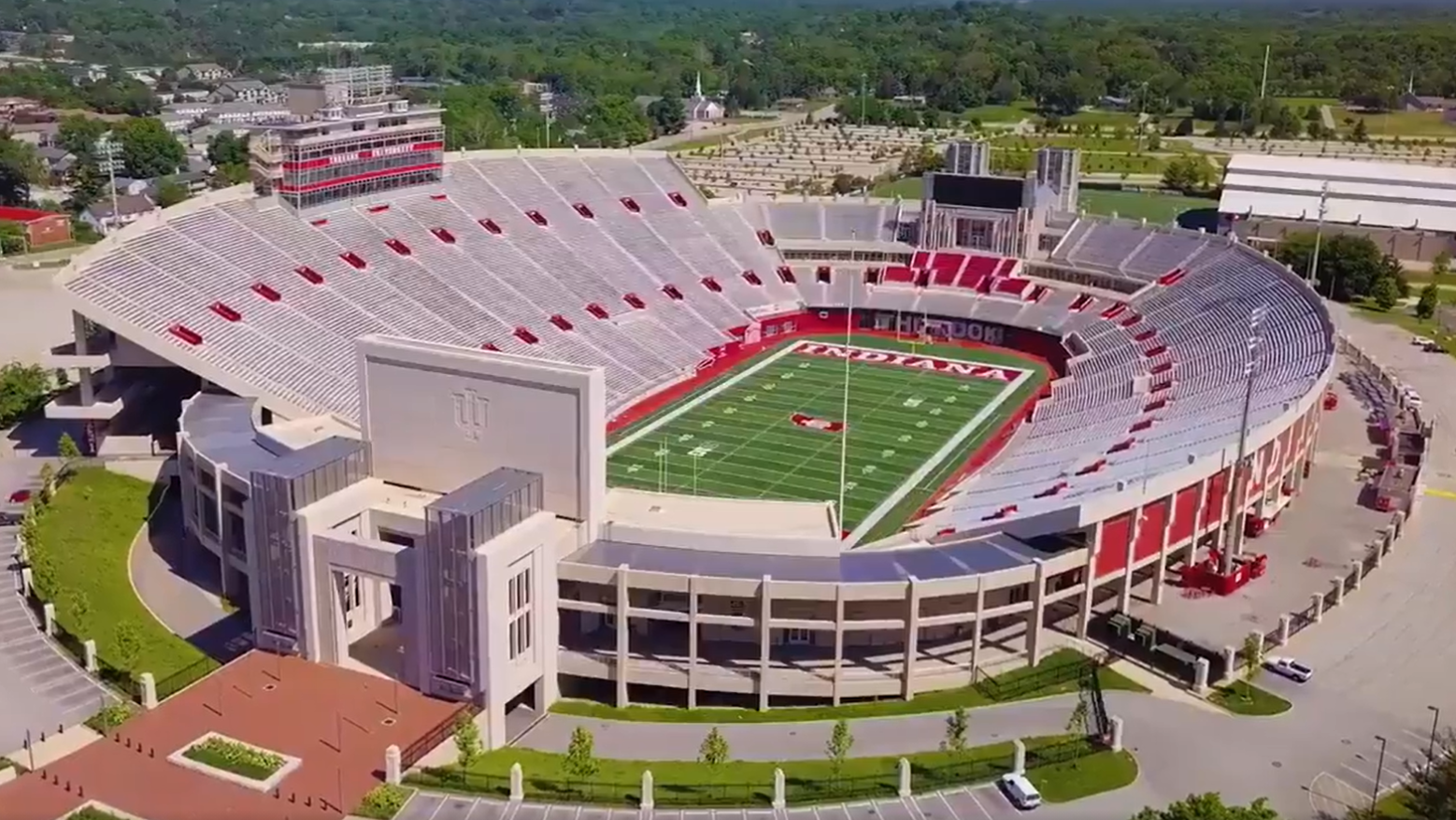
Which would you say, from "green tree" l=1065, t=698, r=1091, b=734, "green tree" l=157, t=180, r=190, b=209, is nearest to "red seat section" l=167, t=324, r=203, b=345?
"green tree" l=1065, t=698, r=1091, b=734

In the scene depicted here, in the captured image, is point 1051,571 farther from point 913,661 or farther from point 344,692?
point 344,692

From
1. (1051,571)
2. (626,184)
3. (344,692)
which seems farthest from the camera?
(626,184)

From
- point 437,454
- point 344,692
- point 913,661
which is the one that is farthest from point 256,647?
point 913,661

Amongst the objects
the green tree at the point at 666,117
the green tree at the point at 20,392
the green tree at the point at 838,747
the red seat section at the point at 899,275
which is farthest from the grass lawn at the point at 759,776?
the green tree at the point at 666,117

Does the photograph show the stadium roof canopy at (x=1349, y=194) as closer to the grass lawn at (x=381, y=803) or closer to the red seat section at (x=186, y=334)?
the red seat section at (x=186, y=334)

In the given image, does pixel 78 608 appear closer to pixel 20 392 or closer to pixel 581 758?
pixel 581 758

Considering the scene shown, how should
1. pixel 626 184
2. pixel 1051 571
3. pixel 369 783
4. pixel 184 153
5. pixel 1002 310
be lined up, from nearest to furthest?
pixel 369 783, pixel 1051 571, pixel 1002 310, pixel 626 184, pixel 184 153
